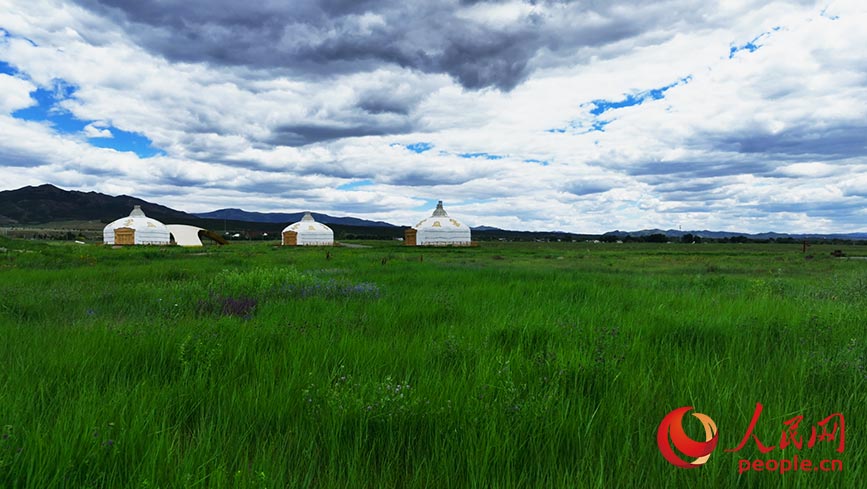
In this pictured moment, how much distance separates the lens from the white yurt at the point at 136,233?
72.6 metres

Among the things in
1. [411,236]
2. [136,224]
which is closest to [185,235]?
[136,224]

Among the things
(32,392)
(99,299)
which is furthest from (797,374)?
(99,299)

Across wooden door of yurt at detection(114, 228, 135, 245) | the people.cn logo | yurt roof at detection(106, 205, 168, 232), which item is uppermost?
yurt roof at detection(106, 205, 168, 232)

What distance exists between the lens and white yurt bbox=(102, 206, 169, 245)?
7256cm

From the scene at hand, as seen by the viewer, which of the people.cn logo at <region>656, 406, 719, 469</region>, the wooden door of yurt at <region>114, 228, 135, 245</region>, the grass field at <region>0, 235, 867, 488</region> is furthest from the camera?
the wooden door of yurt at <region>114, 228, 135, 245</region>

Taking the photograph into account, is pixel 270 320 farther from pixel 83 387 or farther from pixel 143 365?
pixel 83 387

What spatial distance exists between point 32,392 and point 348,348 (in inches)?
97.7

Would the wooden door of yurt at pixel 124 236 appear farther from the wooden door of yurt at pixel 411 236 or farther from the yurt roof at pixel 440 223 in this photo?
the yurt roof at pixel 440 223

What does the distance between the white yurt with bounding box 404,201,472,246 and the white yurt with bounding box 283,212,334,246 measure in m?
16.9

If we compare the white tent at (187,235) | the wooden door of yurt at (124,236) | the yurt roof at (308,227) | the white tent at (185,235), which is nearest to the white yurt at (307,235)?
the yurt roof at (308,227)

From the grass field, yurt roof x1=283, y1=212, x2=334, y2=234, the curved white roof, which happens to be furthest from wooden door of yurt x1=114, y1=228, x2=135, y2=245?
the grass field

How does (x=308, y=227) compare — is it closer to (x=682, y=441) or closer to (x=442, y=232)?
(x=442, y=232)

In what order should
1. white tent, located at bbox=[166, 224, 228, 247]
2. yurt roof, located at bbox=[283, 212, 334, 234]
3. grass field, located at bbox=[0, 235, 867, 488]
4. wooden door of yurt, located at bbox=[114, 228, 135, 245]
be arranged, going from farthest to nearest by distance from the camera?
yurt roof, located at bbox=[283, 212, 334, 234]
white tent, located at bbox=[166, 224, 228, 247]
wooden door of yurt, located at bbox=[114, 228, 135, 245]
grass field, located at bbox=[0, 235, 867, 488]

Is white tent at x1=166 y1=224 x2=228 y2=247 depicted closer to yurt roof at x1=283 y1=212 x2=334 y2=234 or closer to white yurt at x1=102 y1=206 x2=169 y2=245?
white yurt at x1=102 y1=206 x2=169 y2=245
